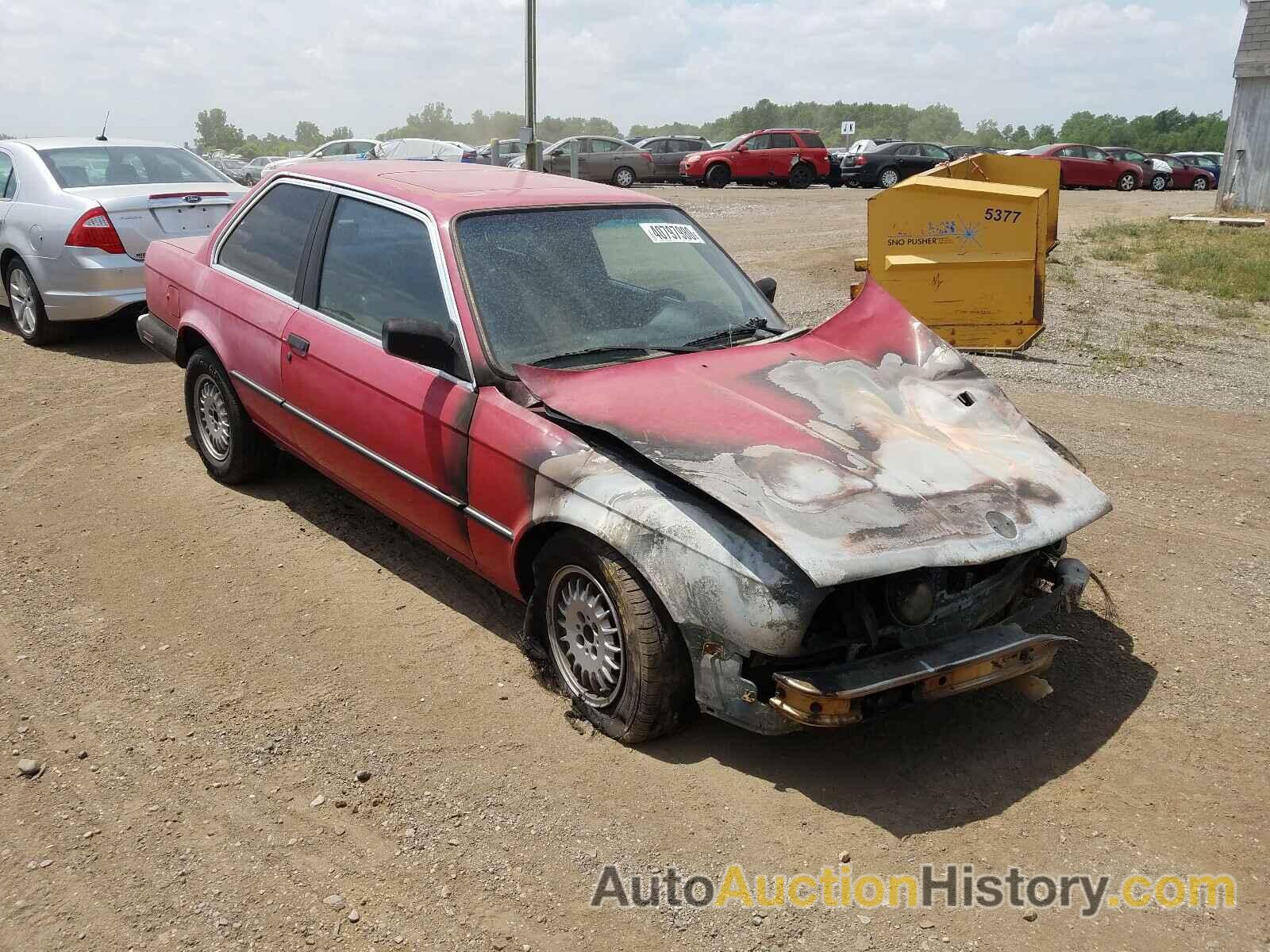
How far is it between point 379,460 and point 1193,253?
1464 centimetres

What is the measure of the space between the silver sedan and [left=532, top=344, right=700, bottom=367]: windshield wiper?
17.9 ft

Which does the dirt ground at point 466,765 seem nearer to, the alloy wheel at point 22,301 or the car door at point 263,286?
the car door at point 263,286

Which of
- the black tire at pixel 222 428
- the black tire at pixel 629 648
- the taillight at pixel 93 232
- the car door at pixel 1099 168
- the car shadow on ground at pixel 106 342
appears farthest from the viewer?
the car door at pixel 1099 168

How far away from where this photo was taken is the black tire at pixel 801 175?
29.4 m

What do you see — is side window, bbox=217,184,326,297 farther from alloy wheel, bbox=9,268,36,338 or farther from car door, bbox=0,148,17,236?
car door, bbox=0,148,17,236

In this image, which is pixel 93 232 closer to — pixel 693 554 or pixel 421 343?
pixel 421 343

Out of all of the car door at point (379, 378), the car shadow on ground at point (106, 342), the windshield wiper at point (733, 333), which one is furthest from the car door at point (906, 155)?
the car door at point (379, 378)

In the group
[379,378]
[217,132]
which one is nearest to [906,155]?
[379,378]

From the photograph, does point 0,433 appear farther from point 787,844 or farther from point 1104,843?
point 1104,843

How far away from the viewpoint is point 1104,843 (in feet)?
10.3

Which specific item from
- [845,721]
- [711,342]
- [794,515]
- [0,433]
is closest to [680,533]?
[794,515]

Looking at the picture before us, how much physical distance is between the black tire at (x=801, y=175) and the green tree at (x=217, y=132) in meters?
78.9

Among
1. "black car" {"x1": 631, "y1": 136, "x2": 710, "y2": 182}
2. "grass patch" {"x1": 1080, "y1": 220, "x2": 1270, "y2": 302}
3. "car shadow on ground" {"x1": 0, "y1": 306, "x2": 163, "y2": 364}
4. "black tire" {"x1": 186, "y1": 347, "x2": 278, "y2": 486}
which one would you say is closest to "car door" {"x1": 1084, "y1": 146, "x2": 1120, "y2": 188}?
"black car" {"x1": 631, "y1": 136, "x2": 710, "y2": 182}

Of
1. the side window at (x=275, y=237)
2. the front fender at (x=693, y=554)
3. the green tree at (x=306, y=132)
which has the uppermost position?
the green tree at (x=306, y=132)
